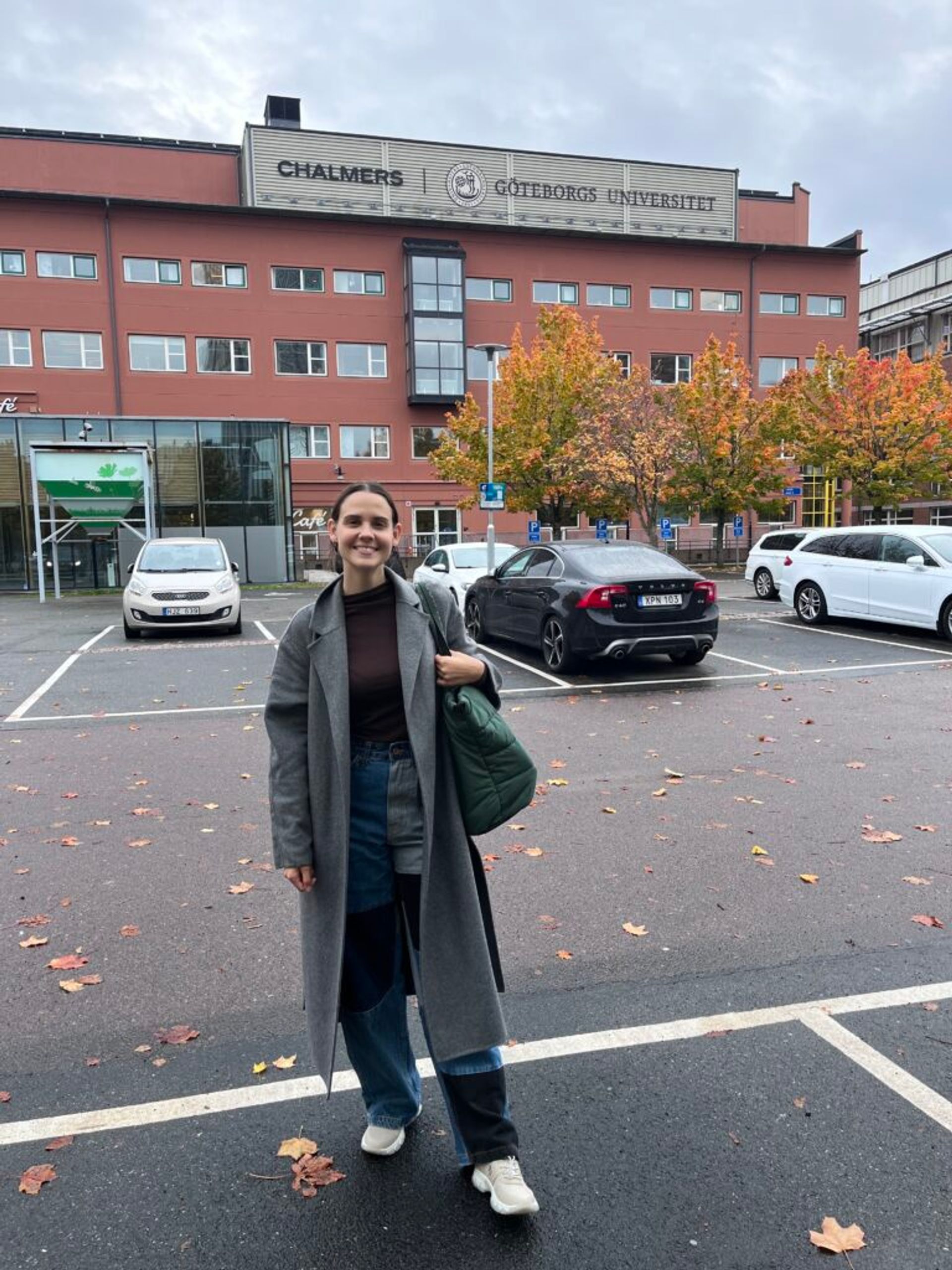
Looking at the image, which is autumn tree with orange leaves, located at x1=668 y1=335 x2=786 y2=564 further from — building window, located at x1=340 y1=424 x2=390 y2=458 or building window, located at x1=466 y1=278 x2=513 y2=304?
building window, located at x1=340 y1=424 x2=390 y2=458

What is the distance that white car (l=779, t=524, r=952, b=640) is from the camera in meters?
13.1

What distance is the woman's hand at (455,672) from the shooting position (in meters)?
2.42

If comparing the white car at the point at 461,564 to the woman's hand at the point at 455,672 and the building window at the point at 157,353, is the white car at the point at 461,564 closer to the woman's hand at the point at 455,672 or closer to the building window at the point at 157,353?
the woman's hand at the point at 455,672

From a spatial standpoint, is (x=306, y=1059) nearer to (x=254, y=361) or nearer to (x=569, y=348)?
(x=569, y=348)

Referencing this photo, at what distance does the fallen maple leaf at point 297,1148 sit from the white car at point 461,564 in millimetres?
13224

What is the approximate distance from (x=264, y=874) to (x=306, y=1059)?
5.78 ft

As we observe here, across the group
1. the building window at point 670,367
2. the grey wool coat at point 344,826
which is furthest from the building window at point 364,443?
the grey wool coat at point 344,826

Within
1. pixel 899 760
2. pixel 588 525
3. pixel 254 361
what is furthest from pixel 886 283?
pixel 899 760

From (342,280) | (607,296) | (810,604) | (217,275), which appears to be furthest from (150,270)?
(810,604)

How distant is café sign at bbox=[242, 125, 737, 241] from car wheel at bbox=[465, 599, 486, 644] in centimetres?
3363

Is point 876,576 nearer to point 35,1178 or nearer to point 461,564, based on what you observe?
point 461,564

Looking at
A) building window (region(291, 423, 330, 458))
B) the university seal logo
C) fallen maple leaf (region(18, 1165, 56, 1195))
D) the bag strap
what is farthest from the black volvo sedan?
the university seal logo

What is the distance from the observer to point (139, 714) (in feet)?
30.1

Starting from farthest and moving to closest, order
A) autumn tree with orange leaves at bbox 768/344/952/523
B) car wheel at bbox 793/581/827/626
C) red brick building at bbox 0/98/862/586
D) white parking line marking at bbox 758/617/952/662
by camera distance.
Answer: red brick building at bbox 0/98/862/586
autumn tree with orange leaves at bbox 768/344/952/523
car wheel at bbox 793/581/827/626
white parking line marking at bbox 758/617/952/662
